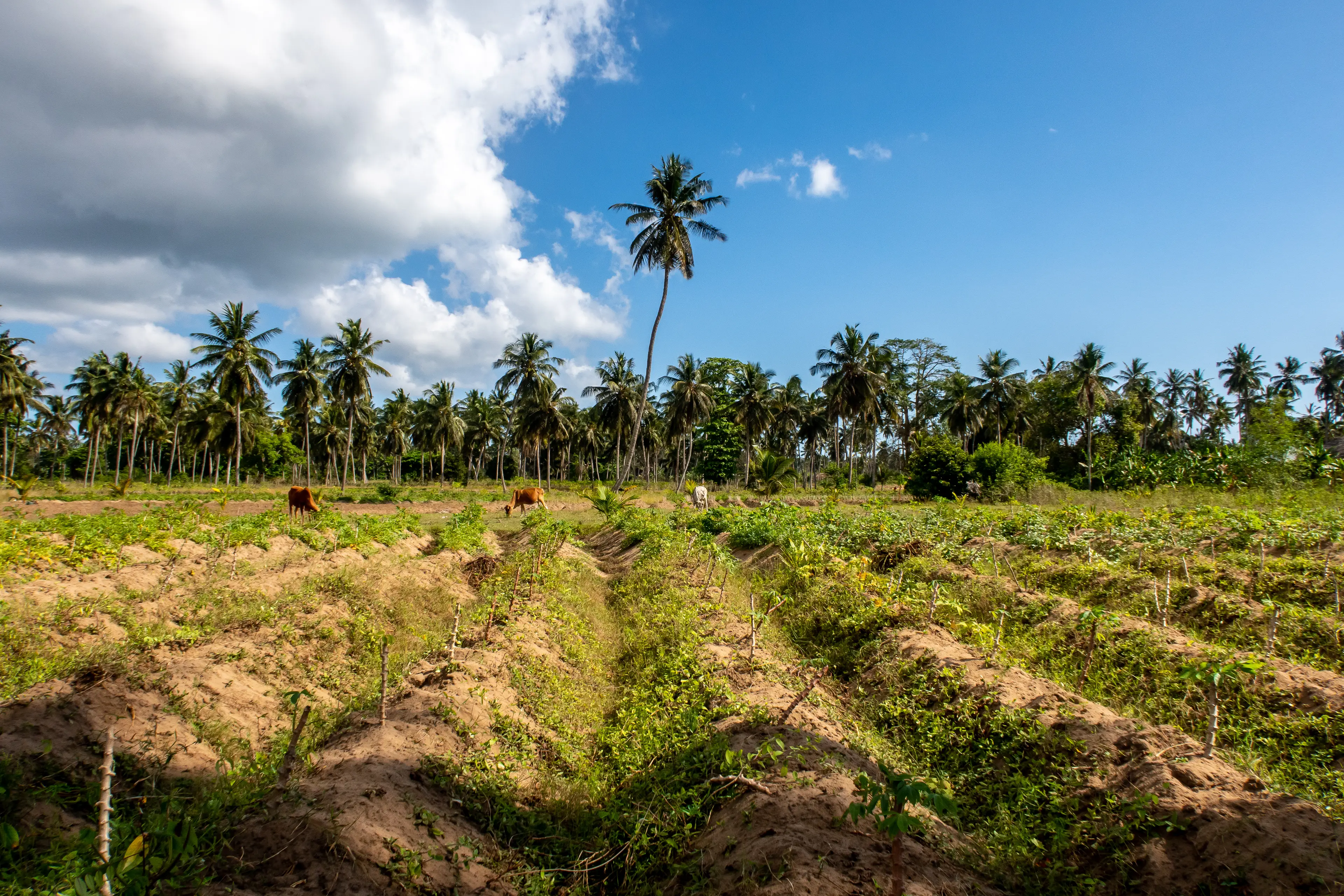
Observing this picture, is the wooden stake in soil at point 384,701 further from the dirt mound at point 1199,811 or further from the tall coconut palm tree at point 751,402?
the tall coconut palm tree at point 751,402

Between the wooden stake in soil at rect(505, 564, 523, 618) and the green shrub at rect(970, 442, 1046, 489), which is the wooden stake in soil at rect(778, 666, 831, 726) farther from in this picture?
the green shrub at rect(970, 442, 1046, 489)

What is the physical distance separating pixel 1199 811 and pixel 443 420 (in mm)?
48990

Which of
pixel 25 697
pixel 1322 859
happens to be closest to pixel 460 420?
pixel 25 697

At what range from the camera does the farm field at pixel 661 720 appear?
3475 millimetres

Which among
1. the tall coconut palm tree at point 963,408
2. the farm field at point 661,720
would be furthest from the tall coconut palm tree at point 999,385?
the farm field at point 661,720

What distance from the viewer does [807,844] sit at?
359 cm

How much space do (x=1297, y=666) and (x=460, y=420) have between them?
51245mm

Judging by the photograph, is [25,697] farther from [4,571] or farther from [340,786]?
[4,571]

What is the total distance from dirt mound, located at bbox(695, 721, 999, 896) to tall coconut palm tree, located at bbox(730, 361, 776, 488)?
40058 mm

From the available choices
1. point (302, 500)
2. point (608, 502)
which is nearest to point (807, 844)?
point (302, 500)

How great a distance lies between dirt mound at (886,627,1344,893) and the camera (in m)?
3.32

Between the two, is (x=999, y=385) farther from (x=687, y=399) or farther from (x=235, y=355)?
(x=235, y=355)

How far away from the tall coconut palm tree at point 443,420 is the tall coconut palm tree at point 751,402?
2213 centimetres

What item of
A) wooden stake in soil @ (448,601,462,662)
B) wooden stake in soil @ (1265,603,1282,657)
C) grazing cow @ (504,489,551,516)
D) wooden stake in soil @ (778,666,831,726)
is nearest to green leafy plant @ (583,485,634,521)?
grazing cow @ (504,489,551,516)
